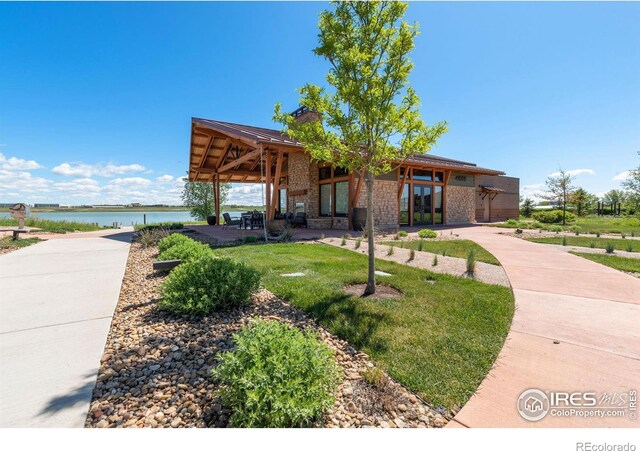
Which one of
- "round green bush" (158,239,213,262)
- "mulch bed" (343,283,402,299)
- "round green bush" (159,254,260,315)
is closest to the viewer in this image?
"round green bush" (159,254,260,315)

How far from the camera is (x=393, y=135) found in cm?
395

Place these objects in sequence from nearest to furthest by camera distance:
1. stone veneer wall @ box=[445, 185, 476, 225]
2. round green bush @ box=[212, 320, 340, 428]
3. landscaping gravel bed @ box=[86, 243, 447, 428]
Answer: round green bush @ box=[212, 320, 340, 428] → landscaping gravel bed @ box=[86, 243, 447, 428] → stone veneer wall @ box=[445, 185, 476, 225]

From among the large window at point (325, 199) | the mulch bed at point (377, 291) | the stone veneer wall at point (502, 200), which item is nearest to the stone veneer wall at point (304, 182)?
the large window at point (325, 199)

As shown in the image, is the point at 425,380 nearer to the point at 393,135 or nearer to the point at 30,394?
the point at 30,394

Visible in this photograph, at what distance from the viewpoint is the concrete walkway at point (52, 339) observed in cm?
170

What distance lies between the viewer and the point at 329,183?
13969mm

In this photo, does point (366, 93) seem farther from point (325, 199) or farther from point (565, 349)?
point (325, 199)

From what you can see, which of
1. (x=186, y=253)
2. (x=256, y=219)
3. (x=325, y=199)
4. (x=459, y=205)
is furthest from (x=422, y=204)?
(x=186, y=253)

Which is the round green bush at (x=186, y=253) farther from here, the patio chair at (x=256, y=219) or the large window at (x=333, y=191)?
the large window at (x=333, y=191)

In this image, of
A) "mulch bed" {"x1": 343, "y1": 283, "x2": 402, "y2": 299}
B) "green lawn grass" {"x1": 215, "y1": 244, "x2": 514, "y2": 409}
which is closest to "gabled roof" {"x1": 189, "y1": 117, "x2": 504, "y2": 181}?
"green lawn grass" {"x1": 215, "y1": 244, "x2": 514, "y2": 409}

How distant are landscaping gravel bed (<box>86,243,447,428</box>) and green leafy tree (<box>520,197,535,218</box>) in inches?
1232

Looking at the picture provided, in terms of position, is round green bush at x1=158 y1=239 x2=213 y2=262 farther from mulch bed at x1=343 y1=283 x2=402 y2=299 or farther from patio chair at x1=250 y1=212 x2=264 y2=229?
patio chair at x1=250 y1=212 x2=264 y2=229

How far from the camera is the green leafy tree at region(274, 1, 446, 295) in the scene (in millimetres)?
3477
